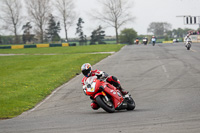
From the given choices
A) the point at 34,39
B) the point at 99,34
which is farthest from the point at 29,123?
the point at 34,39

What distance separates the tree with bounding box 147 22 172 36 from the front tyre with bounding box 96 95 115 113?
18383cm

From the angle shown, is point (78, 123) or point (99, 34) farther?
point (99, 34)

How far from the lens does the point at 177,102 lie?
11.5 m

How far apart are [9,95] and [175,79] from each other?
793cm

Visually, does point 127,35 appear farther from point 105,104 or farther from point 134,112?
point 105,104

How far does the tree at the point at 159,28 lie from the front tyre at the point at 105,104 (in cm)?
18383

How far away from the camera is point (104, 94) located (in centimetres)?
979

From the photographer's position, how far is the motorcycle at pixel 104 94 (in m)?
9.77

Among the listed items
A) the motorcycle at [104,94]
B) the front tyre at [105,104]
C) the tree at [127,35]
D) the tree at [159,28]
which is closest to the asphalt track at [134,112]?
the front tyre at [105,104]

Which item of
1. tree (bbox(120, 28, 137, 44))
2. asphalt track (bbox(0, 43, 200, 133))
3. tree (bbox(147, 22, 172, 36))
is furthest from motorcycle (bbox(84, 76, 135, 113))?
tree (bbox(147, 22, 172, 36))

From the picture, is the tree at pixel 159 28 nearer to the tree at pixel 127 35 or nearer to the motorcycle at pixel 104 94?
the tree at pixel 127 35

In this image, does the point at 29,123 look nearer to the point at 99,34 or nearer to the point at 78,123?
the point at 78,123

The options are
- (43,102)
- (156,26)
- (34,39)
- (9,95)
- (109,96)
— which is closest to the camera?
(109,96)

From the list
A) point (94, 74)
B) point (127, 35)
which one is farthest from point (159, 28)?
point (94, 74)
